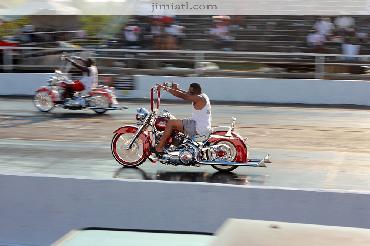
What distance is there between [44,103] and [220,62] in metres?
6.39

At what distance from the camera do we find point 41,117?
1584cm

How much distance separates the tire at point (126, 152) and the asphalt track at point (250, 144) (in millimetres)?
165

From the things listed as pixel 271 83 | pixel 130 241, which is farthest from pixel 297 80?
pixel 130 241

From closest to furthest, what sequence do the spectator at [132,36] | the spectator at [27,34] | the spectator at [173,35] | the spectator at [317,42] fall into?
the spectator at [317,42] < the spectator at [173,35] < the spectator at [132,36] < the spectator at [27,34]

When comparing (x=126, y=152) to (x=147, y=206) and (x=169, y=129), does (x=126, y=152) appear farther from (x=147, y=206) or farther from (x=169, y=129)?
(x=147, y=206)

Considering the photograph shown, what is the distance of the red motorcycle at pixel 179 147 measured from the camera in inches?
383

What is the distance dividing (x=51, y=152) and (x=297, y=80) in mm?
9404

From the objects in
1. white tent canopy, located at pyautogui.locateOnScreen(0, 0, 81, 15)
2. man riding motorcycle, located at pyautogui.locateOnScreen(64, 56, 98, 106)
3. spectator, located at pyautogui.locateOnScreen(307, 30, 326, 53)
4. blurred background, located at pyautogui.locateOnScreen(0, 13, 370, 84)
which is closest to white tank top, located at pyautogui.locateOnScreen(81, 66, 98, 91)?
man riding motorcycle, located at pyautogui.locateOnScreen(64, 56, 98, 106)

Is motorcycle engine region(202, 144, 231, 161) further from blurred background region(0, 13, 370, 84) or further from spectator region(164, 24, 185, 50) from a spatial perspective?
spectator region(164, 24, 185, 50)

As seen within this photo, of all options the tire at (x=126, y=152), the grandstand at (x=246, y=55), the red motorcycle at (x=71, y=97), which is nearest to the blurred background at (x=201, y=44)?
the grandstand at (x=246, y=55)

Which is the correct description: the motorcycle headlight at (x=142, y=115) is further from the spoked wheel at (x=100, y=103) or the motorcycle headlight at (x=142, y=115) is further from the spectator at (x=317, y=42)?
the spectator at (x=317, y=42)

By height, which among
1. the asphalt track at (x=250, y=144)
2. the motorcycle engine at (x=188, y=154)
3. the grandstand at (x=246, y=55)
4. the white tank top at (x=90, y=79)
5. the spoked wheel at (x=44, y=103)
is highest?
the grandstand at (x=246, y=55)

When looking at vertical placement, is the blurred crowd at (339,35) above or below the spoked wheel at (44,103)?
above

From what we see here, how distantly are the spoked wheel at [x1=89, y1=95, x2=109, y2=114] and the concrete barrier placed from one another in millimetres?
9624
